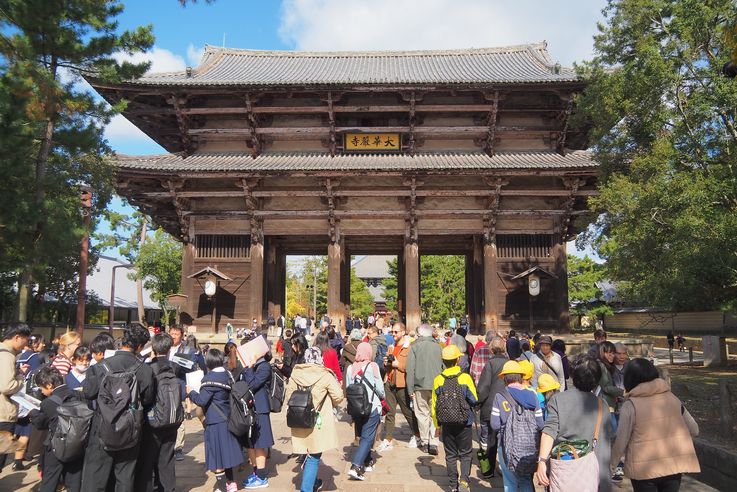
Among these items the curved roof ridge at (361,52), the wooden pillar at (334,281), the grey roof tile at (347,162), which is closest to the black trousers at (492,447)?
the grey roof tile at (347,162)

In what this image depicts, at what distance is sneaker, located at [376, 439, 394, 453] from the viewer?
7.70 meters

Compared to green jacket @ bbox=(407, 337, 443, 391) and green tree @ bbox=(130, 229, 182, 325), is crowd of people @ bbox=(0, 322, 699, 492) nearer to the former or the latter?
green jacket @ bbox=(407, 337, 443, 391)

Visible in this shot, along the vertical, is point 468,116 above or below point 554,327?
above

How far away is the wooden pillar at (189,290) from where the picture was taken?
19.1 meters

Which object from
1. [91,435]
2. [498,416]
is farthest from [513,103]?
[91,435]

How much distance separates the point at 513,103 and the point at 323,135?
751 cm

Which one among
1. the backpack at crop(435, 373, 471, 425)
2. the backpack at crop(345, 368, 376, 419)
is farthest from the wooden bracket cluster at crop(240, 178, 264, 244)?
the backpack at crop(435, 373, 471, 425)

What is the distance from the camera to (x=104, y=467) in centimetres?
464

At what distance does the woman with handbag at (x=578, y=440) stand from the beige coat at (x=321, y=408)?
2331 mm

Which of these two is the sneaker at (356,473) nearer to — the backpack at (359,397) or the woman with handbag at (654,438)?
the backpack at (359,397)

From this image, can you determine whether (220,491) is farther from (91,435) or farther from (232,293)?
(232,293)

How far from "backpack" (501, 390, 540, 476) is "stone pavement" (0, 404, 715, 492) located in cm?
181

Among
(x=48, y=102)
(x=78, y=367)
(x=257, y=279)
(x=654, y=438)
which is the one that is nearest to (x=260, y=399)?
(x=78, y=367)

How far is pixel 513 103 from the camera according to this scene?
19.8 metres
